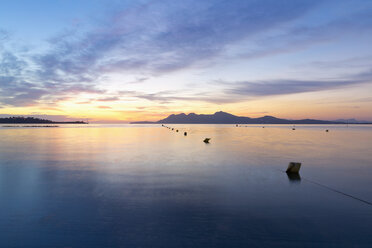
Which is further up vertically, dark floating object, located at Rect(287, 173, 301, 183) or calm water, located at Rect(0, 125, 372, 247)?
calm water, located at Rect(0, 125, 372, 247)

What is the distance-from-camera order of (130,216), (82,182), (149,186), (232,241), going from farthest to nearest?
(82,182)
(149,186)
(130,216)
(232,241)

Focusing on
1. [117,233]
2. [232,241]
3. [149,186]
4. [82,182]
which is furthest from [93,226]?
[82,182]

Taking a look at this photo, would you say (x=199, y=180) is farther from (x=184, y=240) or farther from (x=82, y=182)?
(x=184, y=240)

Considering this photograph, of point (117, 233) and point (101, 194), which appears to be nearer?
point (117, 233)

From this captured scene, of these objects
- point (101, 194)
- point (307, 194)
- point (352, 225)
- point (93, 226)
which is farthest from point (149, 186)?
point (352, 225)

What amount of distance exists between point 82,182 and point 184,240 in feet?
27.8

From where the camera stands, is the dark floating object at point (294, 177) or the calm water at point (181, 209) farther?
the dark floating object at point (294, 177)

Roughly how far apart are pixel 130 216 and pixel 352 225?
6.81 metres

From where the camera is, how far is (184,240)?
664 centimetres

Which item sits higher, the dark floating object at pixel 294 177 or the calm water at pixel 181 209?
the calm water at pixel 181 209

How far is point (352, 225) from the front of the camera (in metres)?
7.77

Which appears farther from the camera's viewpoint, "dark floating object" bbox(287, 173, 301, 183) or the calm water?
"dark floating object" bbox(287, 173, 301, 183)

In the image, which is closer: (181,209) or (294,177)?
(181,209)

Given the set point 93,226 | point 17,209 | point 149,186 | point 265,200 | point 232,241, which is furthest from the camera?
point 149,186
